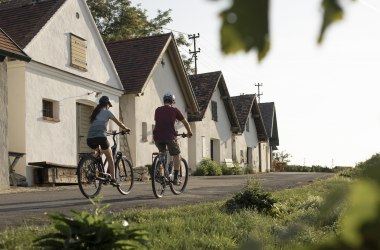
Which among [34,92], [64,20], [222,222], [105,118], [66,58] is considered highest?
[64,20]

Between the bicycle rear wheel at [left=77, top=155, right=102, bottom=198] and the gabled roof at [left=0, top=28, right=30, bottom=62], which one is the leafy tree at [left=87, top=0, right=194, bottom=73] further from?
the bicycle rear wheel at [left=77, top=155, right=102, bottom=198]

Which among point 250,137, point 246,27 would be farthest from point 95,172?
point 250,137

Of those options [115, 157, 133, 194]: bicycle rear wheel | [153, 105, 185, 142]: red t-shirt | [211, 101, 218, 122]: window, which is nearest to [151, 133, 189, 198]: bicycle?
[153, 105, 185, 142]: red t-shirt

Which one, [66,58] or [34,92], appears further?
[66,58]

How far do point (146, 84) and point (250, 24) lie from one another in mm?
21784

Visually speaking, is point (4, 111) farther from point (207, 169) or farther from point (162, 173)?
point (207, 169)

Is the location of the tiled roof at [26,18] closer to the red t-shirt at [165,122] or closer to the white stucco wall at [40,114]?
the white stucco wall at [40,114]

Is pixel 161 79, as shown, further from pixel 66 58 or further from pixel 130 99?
pixel 66 58

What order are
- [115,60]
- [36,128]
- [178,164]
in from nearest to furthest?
[178,164] → [36,128] → [115,60]

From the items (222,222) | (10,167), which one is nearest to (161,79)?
(10,167)

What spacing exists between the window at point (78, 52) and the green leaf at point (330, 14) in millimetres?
17606

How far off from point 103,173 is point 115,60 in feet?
51.2

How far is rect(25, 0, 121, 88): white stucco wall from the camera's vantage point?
53.2ft

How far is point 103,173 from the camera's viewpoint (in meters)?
9.23
